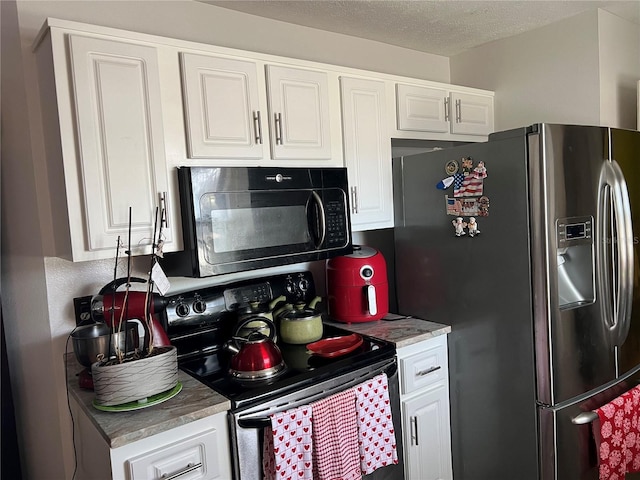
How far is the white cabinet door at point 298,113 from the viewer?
1.85 meters

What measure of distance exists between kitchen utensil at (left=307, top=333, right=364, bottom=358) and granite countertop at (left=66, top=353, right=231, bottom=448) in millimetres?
473

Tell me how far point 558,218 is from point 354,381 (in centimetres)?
94

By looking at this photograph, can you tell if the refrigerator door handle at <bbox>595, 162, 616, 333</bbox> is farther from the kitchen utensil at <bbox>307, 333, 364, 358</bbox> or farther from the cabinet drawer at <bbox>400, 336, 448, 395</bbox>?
the kitchen utensil at <bbox>307, 333, 364, 358</bbox>

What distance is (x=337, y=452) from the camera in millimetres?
1614

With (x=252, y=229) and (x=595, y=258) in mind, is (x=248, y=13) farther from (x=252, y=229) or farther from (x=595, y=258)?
(x=595, y=258)

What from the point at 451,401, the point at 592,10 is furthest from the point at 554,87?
the point at 451,401

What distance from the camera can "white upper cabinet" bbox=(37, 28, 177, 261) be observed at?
1450 mm

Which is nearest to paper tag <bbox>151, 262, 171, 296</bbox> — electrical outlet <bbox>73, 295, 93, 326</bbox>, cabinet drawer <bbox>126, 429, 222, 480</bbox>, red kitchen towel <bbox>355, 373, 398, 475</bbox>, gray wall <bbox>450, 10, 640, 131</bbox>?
electrical outlet <bbox>73, 295, 93, 326</bbox>

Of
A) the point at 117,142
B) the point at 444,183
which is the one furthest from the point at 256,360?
the point at 444,183

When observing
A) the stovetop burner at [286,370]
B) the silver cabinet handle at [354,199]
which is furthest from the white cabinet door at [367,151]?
the stovetop burner at [286,370]

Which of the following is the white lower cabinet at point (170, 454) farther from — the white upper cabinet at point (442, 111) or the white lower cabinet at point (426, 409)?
the white upper cabinet at point (442, 111)

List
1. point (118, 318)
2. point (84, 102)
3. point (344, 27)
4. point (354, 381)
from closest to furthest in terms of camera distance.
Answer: point (84, 102)
point (118, 318)
point (354, 381)
point (344, 27)

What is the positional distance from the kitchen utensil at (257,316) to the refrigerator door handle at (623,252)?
138 cm

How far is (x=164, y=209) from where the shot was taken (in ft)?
5.32
